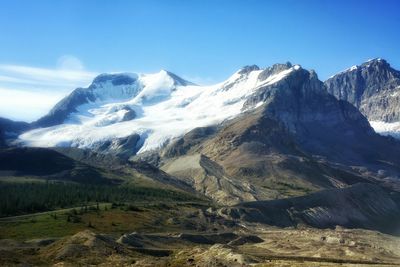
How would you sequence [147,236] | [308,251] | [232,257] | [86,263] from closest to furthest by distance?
[86,263], [232,257], [147,236], [308,251]

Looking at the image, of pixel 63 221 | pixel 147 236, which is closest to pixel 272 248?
pixel 147 236

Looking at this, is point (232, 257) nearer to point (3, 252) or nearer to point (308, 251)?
point (3, 252)

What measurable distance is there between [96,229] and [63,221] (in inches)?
468

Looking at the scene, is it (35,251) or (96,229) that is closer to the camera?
(35,251)

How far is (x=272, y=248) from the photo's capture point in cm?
19475

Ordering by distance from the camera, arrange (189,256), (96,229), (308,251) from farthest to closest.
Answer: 1. (308,251)
2. (96,229)
3. (189,256)

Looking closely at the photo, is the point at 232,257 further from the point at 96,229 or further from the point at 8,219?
the point at 8,219

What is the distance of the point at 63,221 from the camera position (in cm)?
18675

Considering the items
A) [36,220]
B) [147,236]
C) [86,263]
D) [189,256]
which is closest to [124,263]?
[86,263]

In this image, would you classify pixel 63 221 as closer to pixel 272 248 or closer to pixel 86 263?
pixel 272 248

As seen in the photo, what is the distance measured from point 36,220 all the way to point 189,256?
3269 inches

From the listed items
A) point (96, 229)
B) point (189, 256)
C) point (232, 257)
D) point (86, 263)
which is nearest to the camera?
point (86, 263)

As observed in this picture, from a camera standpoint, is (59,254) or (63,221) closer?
(59,254)

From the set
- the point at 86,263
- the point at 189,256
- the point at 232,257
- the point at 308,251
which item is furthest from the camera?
the point at 308,251
